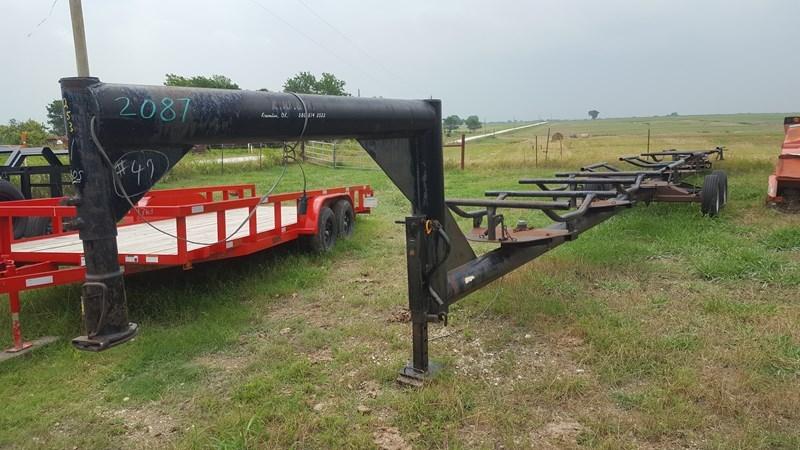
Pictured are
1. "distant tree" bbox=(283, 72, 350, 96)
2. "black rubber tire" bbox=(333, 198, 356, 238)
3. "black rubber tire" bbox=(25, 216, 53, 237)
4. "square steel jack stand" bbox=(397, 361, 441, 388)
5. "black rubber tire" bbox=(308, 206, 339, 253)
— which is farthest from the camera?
"distant tree" bbox=(283, 72, 350, 96)

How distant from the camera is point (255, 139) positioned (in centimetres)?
242

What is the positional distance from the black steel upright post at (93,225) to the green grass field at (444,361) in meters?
1.10

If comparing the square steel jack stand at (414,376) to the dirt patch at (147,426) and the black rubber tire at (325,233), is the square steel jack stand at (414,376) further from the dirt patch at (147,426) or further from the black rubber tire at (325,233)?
the black rubber tire at (325,233)

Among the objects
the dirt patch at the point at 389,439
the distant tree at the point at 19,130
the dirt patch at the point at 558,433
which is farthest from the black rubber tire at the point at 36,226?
the distant tree at the point at 19,130

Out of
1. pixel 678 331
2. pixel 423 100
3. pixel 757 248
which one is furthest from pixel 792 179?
pixel 423 100

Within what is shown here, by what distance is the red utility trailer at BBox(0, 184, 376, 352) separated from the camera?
168 inches

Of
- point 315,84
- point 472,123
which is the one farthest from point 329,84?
point 472,123

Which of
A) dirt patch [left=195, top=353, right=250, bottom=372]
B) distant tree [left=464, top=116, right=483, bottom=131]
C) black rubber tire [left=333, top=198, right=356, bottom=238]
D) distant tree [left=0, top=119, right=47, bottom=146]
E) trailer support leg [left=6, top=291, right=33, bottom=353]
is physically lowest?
dirt patch [left=195, top=353, right=250, bottom=372]

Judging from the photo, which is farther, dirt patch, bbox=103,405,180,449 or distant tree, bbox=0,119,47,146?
distant tree, bbox=0,119,47,146

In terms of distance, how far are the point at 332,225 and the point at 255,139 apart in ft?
15.4

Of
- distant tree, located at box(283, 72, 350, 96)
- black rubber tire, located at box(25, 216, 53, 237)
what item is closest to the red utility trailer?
black rubber tire, located at box(25, 216, 53, 237)

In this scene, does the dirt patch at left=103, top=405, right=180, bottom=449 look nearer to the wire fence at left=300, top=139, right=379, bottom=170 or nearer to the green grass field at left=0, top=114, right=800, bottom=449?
the green grass field at left=0, top=114, right=800, bottom=449

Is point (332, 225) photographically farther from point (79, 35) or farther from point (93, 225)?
point (79, 35)

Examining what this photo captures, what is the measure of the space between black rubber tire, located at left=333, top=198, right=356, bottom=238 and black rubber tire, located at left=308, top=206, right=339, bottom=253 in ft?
0.59
